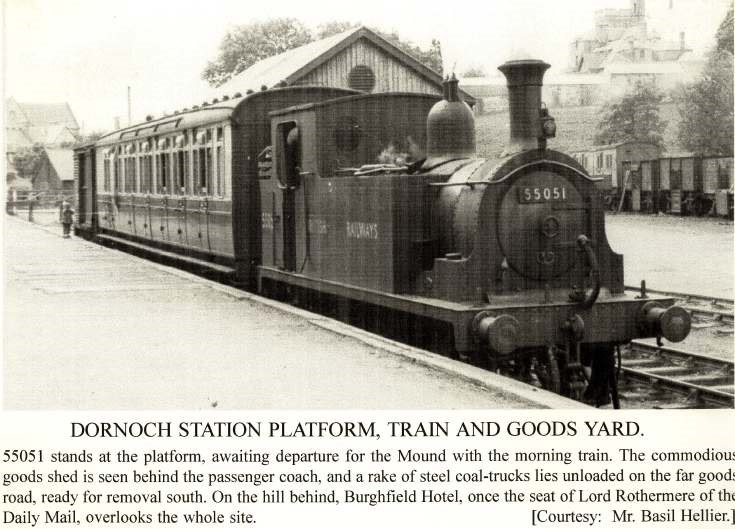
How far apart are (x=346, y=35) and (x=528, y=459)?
21467 millimetres

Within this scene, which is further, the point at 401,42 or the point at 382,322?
the point at 401,42

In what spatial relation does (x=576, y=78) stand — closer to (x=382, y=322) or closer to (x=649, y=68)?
(x=649, y=68)

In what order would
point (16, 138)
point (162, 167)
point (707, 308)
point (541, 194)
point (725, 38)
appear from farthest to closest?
point (16, 138) → point (725, 38) → point (162, 167) → point (707, 308) → point (541, 194)

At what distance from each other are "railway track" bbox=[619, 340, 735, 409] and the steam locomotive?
29.7 inches

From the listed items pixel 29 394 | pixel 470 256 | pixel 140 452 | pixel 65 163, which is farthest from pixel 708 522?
pixel 65 163

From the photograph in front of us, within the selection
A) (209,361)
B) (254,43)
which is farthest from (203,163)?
(254,43)

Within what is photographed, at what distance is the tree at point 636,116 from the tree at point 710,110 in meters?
9.30

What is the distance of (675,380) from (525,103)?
299 cm

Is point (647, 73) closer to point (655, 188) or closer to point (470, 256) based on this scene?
point (655, 188)

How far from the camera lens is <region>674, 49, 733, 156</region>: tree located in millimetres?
30531

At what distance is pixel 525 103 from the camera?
7.24 m

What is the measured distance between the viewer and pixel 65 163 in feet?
181

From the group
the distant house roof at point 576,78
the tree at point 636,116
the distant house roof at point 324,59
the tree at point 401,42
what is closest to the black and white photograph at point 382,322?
the distant house roof at point 324,59

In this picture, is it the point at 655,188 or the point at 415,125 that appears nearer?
the point at 415,125
